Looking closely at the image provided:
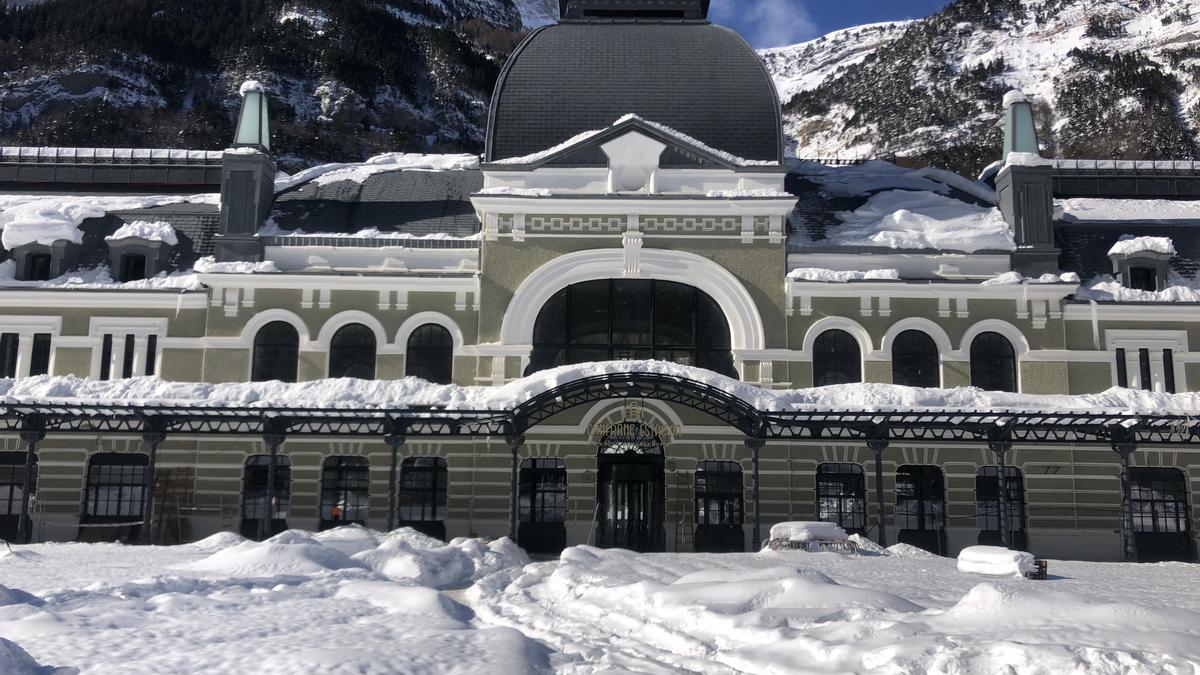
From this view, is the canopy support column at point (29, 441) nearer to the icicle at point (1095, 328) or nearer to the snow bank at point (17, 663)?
the snow bank at point (17, 663)

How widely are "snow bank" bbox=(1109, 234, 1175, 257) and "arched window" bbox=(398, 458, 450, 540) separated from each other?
67.1ft

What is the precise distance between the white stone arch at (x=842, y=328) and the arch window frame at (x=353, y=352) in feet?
40.1

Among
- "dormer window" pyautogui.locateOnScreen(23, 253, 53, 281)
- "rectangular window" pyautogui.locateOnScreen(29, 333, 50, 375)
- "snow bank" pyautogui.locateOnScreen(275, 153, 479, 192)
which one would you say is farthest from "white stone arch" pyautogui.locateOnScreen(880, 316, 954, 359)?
"dormer window" pyautogui.locateOnScreen(23, 253, 53, 281)

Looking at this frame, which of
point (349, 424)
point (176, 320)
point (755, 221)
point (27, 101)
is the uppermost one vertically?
point (27, 101)

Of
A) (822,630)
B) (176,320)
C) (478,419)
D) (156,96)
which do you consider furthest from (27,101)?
(822,630)

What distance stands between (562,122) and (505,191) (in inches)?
137

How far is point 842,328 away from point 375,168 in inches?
651

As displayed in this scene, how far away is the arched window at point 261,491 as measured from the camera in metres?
30.8

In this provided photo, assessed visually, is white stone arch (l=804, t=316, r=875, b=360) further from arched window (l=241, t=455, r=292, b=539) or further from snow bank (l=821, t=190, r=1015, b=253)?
arched window (l=241, t=455, r=292, b=539)

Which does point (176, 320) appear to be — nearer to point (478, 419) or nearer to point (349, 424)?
point (349, 424)

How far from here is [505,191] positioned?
31.9 metres

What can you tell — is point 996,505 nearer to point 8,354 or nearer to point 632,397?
point 632,397

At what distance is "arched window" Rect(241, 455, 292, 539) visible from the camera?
30844mm

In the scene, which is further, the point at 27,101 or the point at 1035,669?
the point at 27,101
